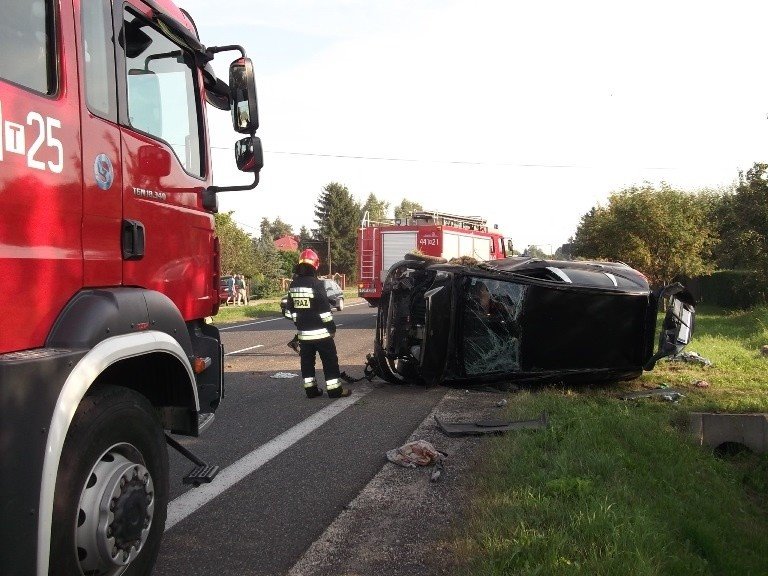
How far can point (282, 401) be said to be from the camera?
789 centimetres

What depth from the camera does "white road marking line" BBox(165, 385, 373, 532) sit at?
4305 millimetres

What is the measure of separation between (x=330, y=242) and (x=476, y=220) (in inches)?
2141

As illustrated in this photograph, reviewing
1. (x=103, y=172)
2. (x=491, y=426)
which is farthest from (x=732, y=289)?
(x=103, y=172)

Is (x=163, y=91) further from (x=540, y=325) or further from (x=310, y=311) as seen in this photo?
(x=540, y=325)

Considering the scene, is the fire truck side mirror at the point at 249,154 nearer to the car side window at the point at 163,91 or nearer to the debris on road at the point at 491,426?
the car side window at the point at 163,91

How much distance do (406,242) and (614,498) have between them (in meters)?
16.3

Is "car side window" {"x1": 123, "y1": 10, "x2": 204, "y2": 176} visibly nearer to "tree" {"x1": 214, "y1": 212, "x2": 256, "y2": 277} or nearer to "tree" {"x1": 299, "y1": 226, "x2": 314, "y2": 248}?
"tree" {"x1": 214, "y1": 212, "x2": 256, "y2": 277}

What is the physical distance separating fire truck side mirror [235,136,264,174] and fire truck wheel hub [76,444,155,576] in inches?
69.6

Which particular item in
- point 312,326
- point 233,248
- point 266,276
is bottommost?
point 266,276

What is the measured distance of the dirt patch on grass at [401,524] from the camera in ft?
11.3

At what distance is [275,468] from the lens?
5164mm

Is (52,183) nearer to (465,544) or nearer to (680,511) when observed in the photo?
(465,544)

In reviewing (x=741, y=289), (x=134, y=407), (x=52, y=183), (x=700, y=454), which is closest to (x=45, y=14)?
(x=52, y=183)

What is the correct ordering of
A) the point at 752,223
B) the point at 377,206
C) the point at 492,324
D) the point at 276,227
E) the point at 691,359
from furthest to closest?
the point at 276,227
the point at 377,206
the point at 752,223
the point at 691,359
the point at 492,324
